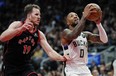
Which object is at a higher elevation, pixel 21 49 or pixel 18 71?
pixel 21 49

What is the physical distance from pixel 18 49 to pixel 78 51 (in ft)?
4.87

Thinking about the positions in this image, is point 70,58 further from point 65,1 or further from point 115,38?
point 65,1

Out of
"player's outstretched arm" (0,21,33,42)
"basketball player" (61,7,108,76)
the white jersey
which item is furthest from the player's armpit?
"player's outstretched arm" (0,21,33,42)

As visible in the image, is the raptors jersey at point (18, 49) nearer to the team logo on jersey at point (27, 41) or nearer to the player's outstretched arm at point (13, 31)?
the team logo on jersey at point (27, 41)

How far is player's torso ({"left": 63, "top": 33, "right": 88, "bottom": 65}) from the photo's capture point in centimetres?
777

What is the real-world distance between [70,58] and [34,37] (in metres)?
1.14

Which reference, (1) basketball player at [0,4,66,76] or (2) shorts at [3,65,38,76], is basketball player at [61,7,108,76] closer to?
(1) basketball player at [0,4,66,76]

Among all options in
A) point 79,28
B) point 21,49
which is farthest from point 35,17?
point 79,28

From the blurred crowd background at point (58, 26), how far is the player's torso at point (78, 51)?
3181 mm

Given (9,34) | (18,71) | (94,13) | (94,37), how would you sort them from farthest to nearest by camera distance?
(94,37) < (94,13) < (18,71) < (9,34)

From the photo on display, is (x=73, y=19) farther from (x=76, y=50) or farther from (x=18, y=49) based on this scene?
(x=18, y=49)

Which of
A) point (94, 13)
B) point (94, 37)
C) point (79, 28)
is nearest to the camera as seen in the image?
point (79, 28)

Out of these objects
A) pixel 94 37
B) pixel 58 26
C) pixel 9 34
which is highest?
pixel 9 34

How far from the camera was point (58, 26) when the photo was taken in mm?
19562
